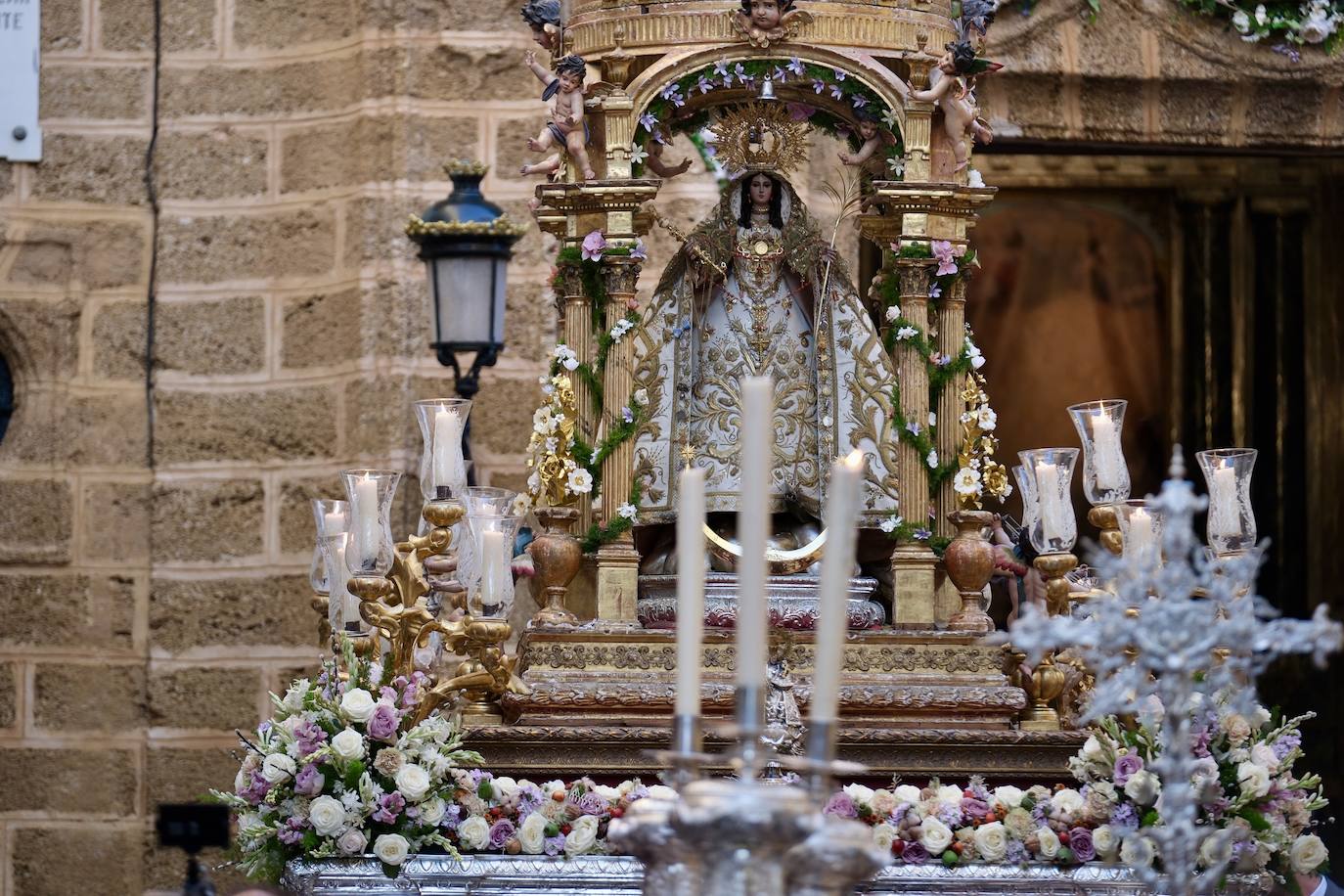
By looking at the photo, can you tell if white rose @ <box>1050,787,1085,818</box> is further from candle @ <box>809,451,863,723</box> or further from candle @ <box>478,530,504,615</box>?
candle @ <box>809,451,863,723</box>

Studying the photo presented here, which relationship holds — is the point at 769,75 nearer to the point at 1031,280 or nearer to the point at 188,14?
the point at 188,14

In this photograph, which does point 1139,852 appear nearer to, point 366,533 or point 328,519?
point 366,533

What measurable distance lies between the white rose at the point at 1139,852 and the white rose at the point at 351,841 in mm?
1862

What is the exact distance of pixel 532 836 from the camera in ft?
23.7

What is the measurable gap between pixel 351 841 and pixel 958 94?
9.17ft

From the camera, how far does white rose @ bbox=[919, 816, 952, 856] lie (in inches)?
283

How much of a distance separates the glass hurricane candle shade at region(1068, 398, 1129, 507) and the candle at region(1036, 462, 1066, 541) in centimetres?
11

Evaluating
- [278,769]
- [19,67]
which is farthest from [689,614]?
[19,67]

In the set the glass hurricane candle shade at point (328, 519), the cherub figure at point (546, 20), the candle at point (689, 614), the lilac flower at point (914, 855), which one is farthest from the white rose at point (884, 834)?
the candle at point (689, 614)

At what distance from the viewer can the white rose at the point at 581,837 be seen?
7.18 metres

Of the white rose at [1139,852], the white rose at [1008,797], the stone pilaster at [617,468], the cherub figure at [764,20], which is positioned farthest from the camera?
the cherub figure at [764,20]

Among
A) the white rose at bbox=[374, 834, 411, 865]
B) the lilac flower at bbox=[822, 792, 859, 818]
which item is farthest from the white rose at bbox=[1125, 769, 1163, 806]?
the white rose at bbox=[374, 834, 411, 865]

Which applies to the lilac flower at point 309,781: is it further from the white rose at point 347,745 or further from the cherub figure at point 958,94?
the cherub figure at point 958,94

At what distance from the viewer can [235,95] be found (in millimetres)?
11062
